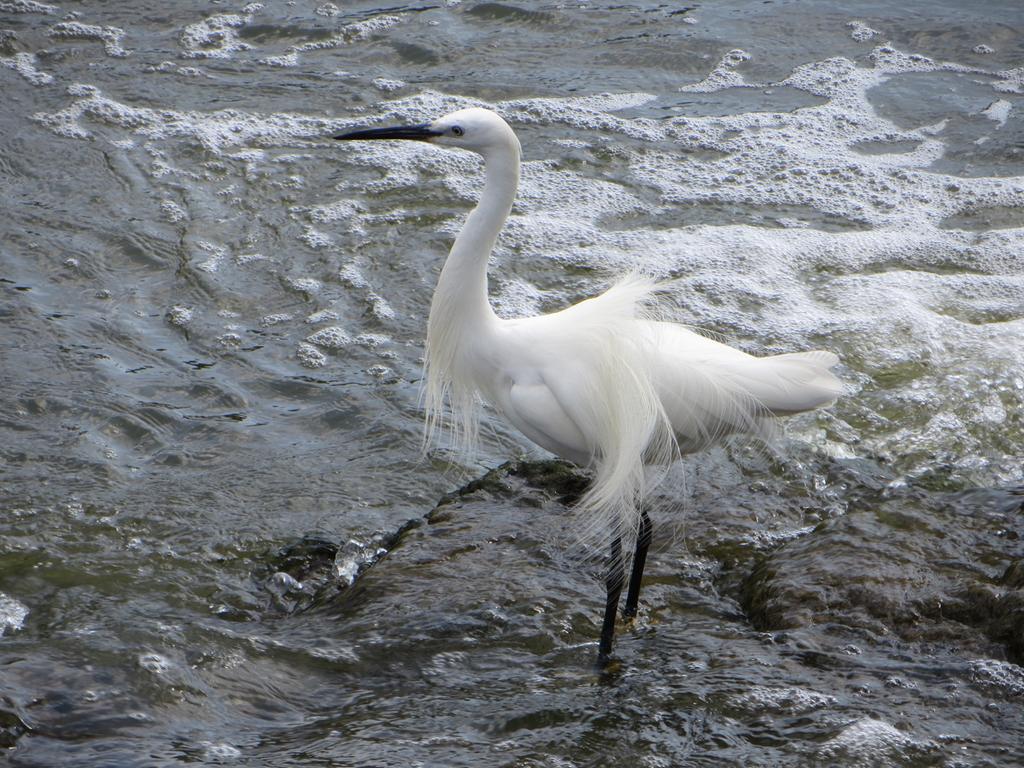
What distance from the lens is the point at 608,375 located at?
10.3 ft

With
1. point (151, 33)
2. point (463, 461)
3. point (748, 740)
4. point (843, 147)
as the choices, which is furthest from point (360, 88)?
point (748, 740)

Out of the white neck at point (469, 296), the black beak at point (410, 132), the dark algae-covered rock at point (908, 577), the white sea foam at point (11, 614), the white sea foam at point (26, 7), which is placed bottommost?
the white sea foam at point (11, 614)

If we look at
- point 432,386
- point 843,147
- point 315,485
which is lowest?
point 315,485

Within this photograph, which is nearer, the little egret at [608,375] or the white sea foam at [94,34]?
the little egret at [608,375]

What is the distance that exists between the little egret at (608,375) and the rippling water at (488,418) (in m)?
0.38

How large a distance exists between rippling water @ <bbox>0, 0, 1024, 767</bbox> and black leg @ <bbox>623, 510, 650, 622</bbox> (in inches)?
3.2

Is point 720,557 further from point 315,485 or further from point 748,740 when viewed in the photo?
point 315,485

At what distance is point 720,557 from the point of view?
3508 millimetres

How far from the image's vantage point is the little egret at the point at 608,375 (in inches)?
122

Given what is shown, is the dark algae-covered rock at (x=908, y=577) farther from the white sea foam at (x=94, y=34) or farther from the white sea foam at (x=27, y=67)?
the white sea foam at (x=94, y=34)

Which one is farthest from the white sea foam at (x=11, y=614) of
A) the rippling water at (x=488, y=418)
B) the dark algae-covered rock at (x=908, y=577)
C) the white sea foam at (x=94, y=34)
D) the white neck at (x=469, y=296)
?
the white sea foam at (x=94, y=34)

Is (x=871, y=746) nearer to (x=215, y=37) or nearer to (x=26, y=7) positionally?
(x=215, y=37)

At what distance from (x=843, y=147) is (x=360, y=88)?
3.16m

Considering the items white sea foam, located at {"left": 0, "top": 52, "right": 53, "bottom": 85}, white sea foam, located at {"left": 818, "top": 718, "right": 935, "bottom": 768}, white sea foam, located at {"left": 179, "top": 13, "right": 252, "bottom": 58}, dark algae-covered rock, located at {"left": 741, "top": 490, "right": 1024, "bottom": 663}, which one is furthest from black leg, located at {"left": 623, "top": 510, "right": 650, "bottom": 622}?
white sea foam, located at {"left": 179, "top": 13, "right": 252, "bottom": 58}
